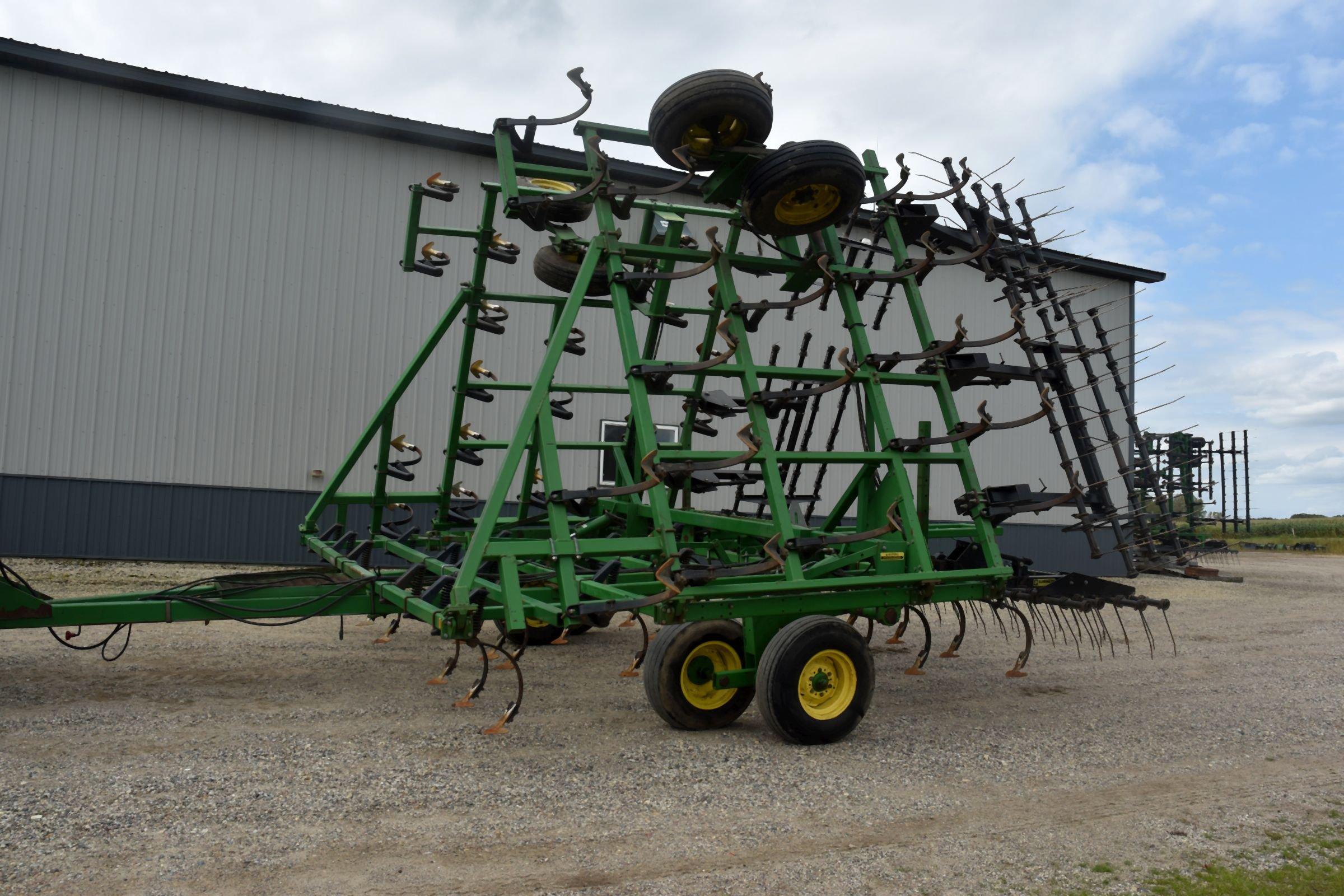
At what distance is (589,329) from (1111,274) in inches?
415

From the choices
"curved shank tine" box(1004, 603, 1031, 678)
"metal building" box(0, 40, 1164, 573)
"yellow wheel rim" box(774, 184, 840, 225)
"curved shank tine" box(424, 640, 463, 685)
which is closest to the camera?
"yellow wheel rim" box(774, 184, 840, 225)

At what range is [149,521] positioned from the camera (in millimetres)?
11727

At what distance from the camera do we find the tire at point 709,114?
5.02m

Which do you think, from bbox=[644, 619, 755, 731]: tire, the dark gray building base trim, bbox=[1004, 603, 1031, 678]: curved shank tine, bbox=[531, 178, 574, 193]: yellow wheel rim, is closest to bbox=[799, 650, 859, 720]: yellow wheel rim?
bbox=[644, 619, 755, 731]: tire

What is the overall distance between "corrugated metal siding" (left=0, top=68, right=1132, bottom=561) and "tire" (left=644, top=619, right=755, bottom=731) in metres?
5.47

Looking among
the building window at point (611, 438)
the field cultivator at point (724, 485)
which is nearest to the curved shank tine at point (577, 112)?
the field cultivator at point (724, 485)

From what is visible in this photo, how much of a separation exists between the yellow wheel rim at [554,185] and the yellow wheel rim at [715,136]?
2.51 feet

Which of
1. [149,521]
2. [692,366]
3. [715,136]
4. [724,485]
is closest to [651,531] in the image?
[724,485]

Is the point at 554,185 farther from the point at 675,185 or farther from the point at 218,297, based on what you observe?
the point at 218,297

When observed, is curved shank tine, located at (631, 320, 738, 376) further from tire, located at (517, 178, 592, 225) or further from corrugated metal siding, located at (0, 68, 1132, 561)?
corrugated metal siding, located at (0, 68, 1132, 561)

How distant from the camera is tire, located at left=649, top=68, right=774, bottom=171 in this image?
16.5ft

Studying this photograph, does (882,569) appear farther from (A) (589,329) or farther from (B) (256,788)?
(A) (589,329)

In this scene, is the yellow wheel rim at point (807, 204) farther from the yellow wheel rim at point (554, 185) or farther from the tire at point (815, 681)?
the tire at point (815, 681)

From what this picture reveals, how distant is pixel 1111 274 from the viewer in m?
18.0
